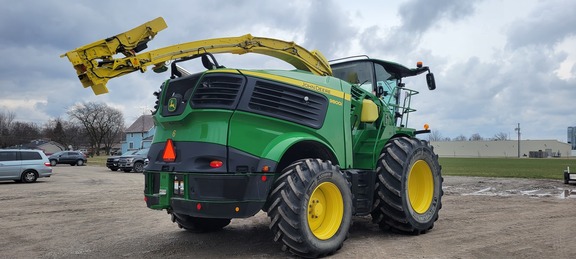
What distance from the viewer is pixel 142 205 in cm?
1186

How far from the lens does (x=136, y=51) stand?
21.0 ft

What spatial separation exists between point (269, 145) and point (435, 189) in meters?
3.62

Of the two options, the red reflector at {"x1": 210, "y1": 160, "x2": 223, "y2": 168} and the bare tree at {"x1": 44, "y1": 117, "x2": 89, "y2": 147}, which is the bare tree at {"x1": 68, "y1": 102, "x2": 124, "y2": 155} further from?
the red reflector at {"x1": 210, "y1": 160, "x2": 223, "y2": 168}

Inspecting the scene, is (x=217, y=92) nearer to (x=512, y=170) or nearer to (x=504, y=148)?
(x=512, y=170)

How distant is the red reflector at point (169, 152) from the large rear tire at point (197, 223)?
1.63m

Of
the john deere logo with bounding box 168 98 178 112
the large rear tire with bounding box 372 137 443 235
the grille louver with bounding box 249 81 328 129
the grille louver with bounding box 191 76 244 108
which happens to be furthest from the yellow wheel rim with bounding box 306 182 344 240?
the john deere logo with bounding box 168 98 178 112

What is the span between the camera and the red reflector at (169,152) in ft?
18.6

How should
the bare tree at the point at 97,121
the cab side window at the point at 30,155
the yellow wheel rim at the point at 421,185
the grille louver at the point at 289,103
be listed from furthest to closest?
the bare tree at the point at 97,121
the cab side window at the point at 30,155
the yellow wheel rim at the point at 421,185
the grille louver at the point at 289,103

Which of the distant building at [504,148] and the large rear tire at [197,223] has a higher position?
the distant building at [504,148]

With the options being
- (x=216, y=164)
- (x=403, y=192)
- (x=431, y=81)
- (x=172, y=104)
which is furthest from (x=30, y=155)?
(x=403, y=192)

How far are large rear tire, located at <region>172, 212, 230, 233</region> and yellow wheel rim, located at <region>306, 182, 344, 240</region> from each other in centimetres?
219

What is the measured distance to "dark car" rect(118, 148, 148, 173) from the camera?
98.6 ft

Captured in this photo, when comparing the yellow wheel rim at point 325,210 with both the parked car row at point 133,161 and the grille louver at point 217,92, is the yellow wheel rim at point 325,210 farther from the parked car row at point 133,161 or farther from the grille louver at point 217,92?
the parked car row at point 133,161

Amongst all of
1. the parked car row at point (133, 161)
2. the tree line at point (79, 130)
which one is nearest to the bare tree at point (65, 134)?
the tree line at point (79, 130)
